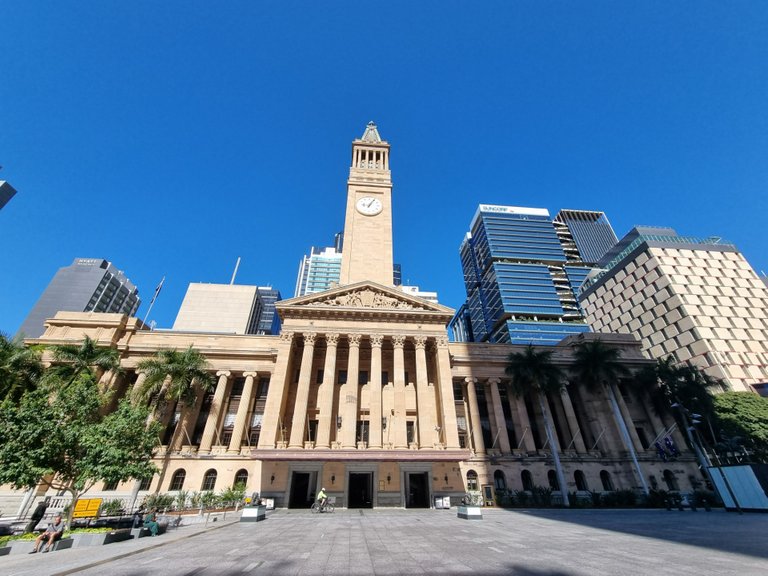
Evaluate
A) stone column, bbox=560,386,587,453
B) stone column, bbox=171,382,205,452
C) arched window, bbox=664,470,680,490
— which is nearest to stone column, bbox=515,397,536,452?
stone column, bbox=560,386,587,453

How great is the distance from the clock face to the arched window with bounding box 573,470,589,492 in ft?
136

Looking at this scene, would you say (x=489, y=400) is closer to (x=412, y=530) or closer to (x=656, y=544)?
(x=412, y=530)

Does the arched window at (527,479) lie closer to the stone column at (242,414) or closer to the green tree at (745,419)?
the green tree at (745,419)

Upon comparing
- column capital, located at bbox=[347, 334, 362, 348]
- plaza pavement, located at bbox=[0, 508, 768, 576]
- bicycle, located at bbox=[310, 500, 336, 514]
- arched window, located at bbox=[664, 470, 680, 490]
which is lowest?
plaza pavement, located at bbox=[0, 508, 768, 576]

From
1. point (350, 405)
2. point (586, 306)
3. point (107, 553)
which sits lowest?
point (107, 553)

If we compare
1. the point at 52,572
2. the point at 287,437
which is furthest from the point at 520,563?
the point at 287,437

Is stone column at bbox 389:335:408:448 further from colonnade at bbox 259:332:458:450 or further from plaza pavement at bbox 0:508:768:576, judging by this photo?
plaza pavement at bbox 0:508:768:576

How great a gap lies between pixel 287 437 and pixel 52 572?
2814cm

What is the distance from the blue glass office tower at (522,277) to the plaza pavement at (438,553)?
3360 inches

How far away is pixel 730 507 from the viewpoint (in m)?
24.9

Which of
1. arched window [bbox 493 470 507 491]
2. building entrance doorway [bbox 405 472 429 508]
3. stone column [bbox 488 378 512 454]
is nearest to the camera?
building entrance doorway [bbox 405 472 429 508]

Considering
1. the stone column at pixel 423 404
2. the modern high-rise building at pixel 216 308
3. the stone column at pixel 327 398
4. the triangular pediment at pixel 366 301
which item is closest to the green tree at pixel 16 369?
the triangular pediment at pixel 366 301

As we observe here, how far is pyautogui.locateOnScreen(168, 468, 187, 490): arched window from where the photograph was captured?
33656mm

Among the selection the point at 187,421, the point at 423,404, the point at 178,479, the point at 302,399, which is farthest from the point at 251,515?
the point at 187,421
